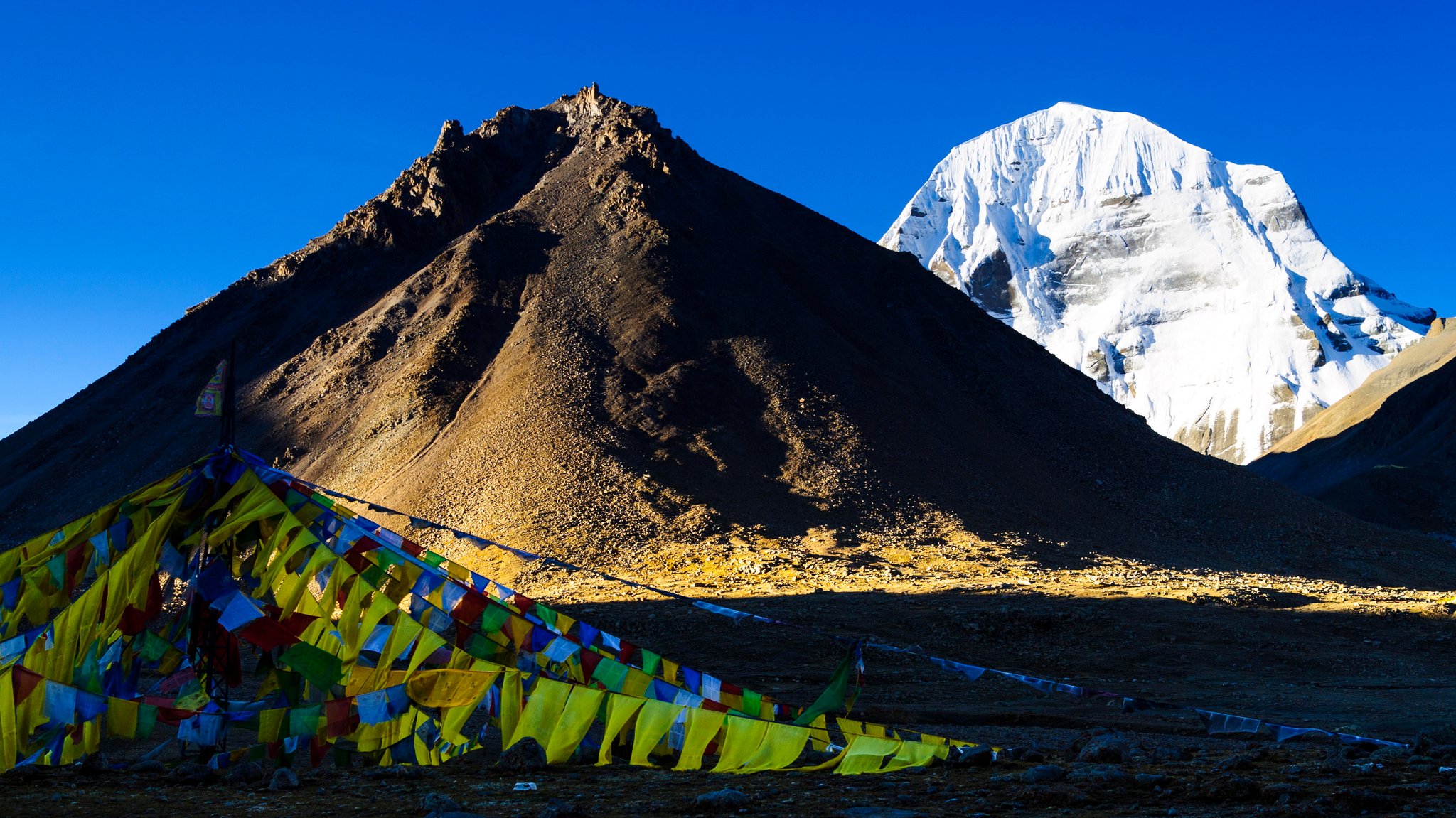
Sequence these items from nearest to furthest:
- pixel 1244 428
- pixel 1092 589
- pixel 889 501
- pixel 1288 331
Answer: pixel 1092 589 → pixel 889 501 → pixel 1244 428 → pixel 1288 331

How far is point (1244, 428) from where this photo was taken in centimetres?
14025

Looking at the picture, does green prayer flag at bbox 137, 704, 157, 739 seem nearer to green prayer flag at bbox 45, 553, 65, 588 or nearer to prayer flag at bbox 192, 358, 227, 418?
green prayer flag at bbox 45, 553, 65, 588

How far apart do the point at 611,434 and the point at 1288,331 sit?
14085 centimetres

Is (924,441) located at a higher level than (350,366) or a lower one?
lower

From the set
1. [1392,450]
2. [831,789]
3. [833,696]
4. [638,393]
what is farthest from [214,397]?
[1392,450]

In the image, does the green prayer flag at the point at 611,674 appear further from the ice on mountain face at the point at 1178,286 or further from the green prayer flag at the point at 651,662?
the ice on mountain face at the point at 1178,286

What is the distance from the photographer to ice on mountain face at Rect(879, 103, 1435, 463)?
487 feet

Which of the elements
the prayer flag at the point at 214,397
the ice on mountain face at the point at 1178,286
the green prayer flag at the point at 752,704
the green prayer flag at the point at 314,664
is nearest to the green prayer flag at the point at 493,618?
the green prayer flag at the point at 314,664

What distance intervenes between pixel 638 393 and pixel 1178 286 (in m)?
148

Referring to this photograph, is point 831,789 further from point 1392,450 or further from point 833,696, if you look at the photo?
point 1392,450

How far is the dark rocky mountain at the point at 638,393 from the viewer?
37469 millimetres

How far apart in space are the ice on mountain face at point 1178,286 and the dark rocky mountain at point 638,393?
96.2 metres

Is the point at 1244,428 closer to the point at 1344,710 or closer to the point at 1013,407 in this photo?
the point at 1013,407

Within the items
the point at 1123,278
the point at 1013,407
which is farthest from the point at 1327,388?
the point at 1013,407
